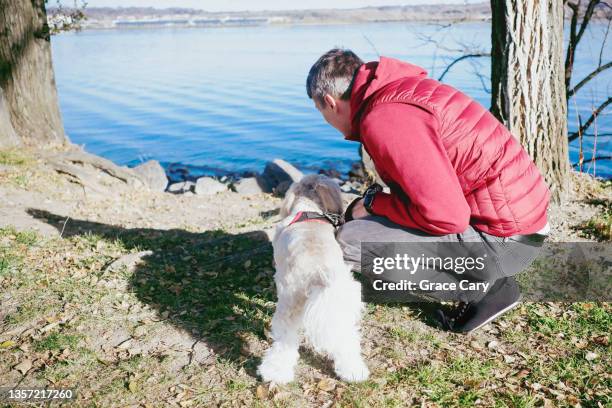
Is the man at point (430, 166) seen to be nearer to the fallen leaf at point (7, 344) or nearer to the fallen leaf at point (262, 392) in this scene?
the fallen leaf at point (262, 392)

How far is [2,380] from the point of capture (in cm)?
327

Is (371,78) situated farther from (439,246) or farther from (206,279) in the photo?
(206,279)

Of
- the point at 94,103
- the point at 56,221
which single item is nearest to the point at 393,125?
the point at 56,221

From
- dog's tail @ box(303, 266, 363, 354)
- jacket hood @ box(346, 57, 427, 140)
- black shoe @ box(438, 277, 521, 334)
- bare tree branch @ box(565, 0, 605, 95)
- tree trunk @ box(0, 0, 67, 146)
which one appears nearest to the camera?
dog's tail @ box(303, 266, 363, 354)

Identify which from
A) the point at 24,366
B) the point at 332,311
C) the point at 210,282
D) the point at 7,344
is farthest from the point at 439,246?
the point at 7,344

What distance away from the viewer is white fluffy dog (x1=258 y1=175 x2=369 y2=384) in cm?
286

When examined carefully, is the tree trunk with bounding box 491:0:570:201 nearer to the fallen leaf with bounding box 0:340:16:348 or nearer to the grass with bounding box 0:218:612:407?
the grass with bounding box 0:218:612:407

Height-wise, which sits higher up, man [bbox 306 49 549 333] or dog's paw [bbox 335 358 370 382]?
man [bbox 306 49 549 333]

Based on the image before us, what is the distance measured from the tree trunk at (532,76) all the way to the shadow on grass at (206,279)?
312 centimetres

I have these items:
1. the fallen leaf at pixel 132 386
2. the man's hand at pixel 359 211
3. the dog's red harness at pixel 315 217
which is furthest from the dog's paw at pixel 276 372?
the man's hand at pixel 359 211

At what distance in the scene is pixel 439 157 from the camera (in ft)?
9.68

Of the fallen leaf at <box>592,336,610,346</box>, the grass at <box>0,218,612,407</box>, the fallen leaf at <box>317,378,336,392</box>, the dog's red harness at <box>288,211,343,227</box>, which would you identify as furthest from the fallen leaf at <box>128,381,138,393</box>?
the fallen leaf at <box>592,336,610,346</box>

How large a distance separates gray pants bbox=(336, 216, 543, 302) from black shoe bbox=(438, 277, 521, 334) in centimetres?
18

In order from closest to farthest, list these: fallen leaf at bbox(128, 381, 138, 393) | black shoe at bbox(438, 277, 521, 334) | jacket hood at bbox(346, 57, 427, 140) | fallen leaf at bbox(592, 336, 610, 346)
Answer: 1. jacket hood at bbox(346, 57, 427, 140)
2. fallen leaf at bbox(128, 381, 138, 393)
3. fallen leaf at bbox(592, 336, 610, 346)
4. black shoe at bbox(438, 277, 521, 334)
